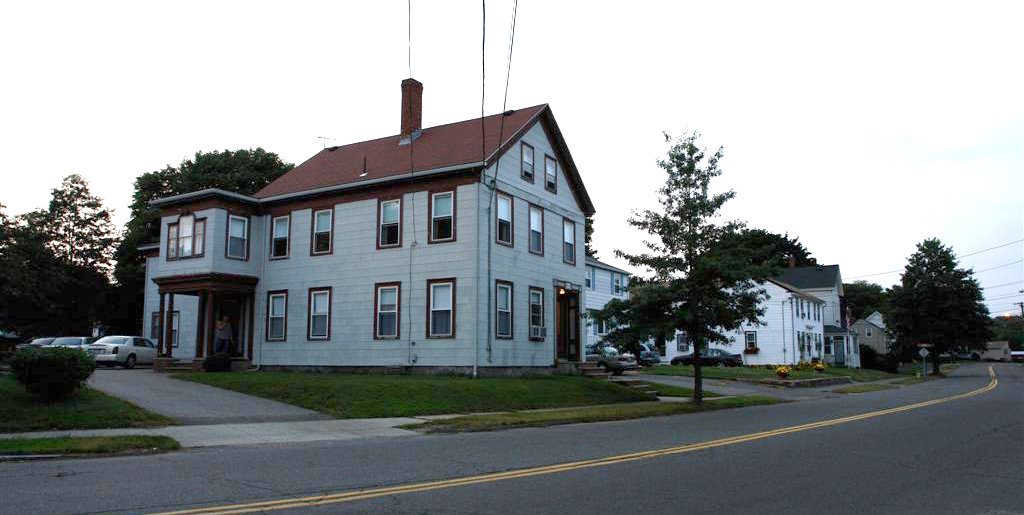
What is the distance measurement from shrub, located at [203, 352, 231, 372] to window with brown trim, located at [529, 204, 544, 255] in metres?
11.7

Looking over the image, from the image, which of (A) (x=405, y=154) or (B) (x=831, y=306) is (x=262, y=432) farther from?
(B) (x=831, y=306)

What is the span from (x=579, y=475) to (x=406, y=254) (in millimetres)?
17196

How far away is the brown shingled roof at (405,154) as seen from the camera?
25.8 meters

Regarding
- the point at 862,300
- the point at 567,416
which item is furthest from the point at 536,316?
the point at 862,300

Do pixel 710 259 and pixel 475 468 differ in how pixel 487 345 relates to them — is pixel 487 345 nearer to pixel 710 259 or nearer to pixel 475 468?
pixel 710 259

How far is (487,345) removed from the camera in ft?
79.3

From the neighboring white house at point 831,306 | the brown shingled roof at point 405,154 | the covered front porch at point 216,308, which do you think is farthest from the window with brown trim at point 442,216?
the neighboring white house at point 831,306

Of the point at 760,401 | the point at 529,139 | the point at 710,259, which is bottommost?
the point at 760,401

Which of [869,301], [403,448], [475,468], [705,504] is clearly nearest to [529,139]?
[403,448]

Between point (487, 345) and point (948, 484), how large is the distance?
16.3m

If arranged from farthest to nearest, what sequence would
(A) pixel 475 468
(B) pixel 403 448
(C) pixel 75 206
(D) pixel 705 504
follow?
(C) pixel 75 206, (B) pixel 403 448, (A) pixel 475 468, (D) pixel 705 504

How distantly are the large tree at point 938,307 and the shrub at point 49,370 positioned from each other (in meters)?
61.6

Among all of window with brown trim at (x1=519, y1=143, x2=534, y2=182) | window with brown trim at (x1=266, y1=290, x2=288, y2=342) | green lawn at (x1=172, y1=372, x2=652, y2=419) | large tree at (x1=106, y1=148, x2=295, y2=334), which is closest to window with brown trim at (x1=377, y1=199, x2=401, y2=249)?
window with brown trim at (x1=519, y1=143, x2=534, y2=182)

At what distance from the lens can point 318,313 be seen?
89.3 ft
